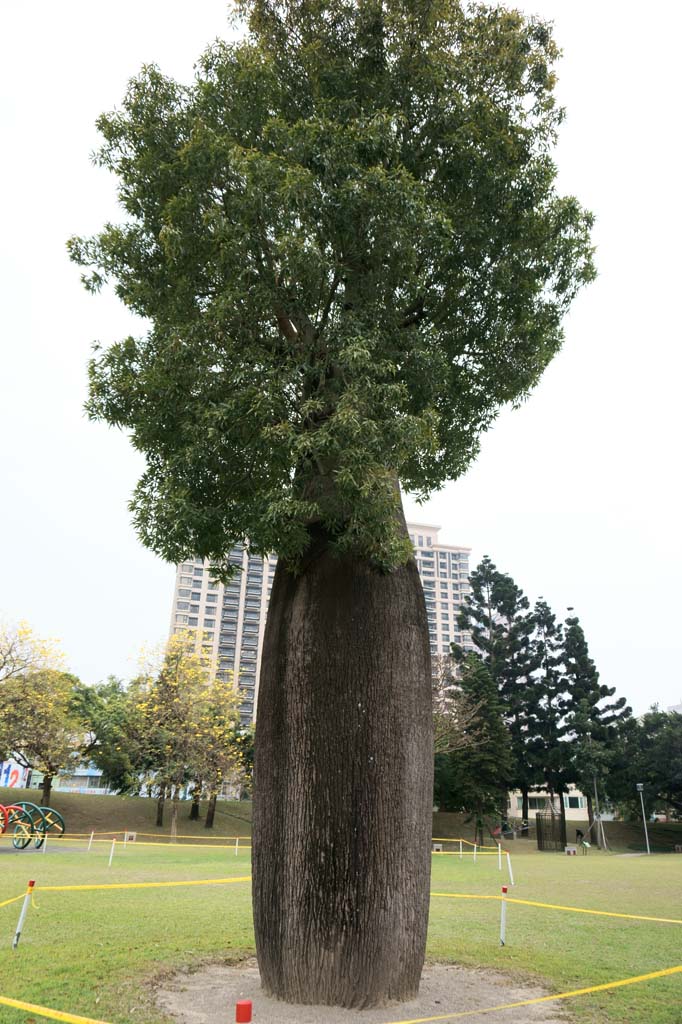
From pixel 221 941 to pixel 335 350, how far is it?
318 inches

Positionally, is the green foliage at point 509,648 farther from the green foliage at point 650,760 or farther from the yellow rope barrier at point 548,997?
the yellow rope barrier at point 548,997

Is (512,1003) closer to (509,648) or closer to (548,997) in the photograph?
(548,997)

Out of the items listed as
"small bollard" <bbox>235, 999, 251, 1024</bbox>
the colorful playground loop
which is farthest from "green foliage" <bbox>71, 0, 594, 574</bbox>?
the colorful playground loop

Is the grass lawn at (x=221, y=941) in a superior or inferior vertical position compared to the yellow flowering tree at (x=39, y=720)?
inferior

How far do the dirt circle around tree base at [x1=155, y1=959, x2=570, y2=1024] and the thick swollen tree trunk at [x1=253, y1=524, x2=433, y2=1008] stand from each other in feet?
0.59

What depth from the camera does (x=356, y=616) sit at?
759 centimetres

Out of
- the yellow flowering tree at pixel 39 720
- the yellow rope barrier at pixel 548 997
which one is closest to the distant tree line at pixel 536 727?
the yellow flowering tree at pixel 39 720

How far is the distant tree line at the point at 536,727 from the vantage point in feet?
147

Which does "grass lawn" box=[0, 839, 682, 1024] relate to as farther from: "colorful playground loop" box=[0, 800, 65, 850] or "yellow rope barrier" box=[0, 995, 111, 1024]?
"colorful playground loop" box=[0, 800, 65, 850]

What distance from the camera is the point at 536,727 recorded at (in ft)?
176

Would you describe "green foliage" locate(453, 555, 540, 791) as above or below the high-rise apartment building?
below

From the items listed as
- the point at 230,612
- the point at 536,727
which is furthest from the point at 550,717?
the point at 230,612

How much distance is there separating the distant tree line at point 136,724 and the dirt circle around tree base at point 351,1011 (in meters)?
31.0

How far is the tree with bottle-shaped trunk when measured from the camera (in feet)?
23.1
